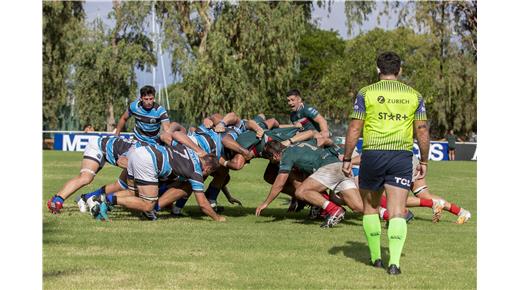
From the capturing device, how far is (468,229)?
537 inches

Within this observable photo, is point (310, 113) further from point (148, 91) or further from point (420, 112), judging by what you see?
point (420, 112)

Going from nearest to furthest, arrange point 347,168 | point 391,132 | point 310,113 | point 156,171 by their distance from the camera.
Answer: point 391,132, point 347,168, point 156,171, point 310,113

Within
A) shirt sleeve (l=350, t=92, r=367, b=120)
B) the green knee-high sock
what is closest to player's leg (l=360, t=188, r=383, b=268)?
the green knee-high sock

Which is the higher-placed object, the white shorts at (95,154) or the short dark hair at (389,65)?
the short dark hair at (389,65)

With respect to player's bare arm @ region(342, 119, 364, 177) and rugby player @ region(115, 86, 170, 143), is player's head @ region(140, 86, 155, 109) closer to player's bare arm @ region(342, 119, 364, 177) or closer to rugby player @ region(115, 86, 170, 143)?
rugby player @ region(115, 86, 170, 143)

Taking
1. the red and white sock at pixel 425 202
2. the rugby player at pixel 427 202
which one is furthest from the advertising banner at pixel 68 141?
the red and white sock at pixel 425 202

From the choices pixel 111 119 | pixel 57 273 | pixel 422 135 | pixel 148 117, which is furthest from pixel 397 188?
pixel 111 119

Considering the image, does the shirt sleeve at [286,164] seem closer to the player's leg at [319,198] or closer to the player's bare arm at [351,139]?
the player's leg at [319,198]

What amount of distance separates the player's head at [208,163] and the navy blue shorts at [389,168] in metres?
4.69

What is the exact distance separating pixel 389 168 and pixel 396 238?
2.32 ft

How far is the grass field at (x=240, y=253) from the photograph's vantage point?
8.46 meters

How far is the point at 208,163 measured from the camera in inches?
535

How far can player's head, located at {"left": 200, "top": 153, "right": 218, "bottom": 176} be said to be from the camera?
13.6 m
